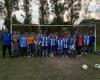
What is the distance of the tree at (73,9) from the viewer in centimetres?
4136

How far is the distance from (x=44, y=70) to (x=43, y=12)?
2651 cm

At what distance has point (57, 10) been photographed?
1633 inches

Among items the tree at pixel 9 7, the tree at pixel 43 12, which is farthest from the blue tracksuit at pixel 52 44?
the tree at pixel 43 12

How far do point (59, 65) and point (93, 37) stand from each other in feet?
19.6

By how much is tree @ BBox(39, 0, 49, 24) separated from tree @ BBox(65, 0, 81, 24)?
2.71 meters

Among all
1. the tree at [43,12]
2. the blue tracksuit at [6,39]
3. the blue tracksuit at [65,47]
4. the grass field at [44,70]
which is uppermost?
the tree at [43,12]

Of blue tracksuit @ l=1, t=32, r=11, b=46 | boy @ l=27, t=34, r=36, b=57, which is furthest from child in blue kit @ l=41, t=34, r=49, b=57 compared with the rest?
blue tracksuit @ l=1, t=32, r=11, b=46

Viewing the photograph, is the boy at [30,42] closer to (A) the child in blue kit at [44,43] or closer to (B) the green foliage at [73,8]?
(A) the child in blue kit at [44,43]

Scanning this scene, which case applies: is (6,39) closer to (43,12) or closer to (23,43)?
(23,43)

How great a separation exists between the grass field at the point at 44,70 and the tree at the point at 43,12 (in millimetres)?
22054

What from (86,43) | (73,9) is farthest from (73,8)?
(86,43)

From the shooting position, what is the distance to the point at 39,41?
66.2 feet

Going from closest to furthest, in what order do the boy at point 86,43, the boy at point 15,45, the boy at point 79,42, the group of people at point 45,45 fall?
the boy at point 15,45, the group of people at point 45,45, the boy at point 79,42, the boy at point 86,43

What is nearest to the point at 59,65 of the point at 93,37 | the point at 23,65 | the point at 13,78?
the point at 23,65
